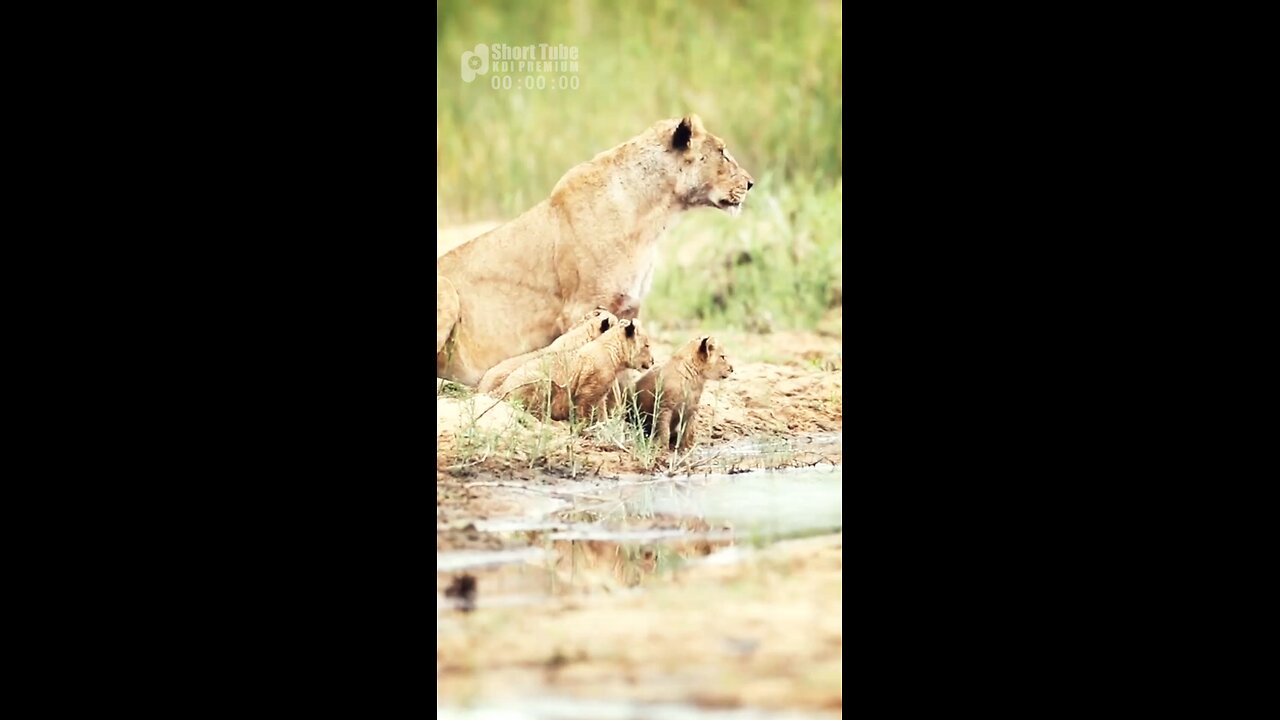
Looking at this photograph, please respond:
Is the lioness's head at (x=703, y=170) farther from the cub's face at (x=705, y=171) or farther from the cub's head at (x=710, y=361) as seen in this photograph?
the cub's head at (x=710, y=361)

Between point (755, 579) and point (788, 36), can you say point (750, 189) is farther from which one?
point (755, 579)

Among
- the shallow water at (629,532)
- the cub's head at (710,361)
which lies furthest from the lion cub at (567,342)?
the shallow water at (629,532)

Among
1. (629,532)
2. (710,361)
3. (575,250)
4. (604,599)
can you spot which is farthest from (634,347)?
(604,599)

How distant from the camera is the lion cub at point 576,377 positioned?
217 inches

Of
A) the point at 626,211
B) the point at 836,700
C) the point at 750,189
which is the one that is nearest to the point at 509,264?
the point at 626,211

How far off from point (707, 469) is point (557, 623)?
798 millimetres

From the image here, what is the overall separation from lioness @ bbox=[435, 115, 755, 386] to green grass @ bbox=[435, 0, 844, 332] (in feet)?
0.22

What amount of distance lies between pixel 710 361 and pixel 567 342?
51 centimetres

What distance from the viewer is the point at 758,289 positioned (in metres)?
5.85

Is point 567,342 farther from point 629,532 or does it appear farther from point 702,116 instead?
point 702,116

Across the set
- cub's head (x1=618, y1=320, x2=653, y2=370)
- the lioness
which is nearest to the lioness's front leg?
the lioness

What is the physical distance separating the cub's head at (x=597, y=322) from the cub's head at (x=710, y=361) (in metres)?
0.32

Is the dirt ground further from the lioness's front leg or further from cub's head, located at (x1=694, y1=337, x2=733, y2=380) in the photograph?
cub's head, located at (x1=694, y1=337, x2=733, y2=380)

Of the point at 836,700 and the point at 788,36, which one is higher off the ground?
the point at 788,36
